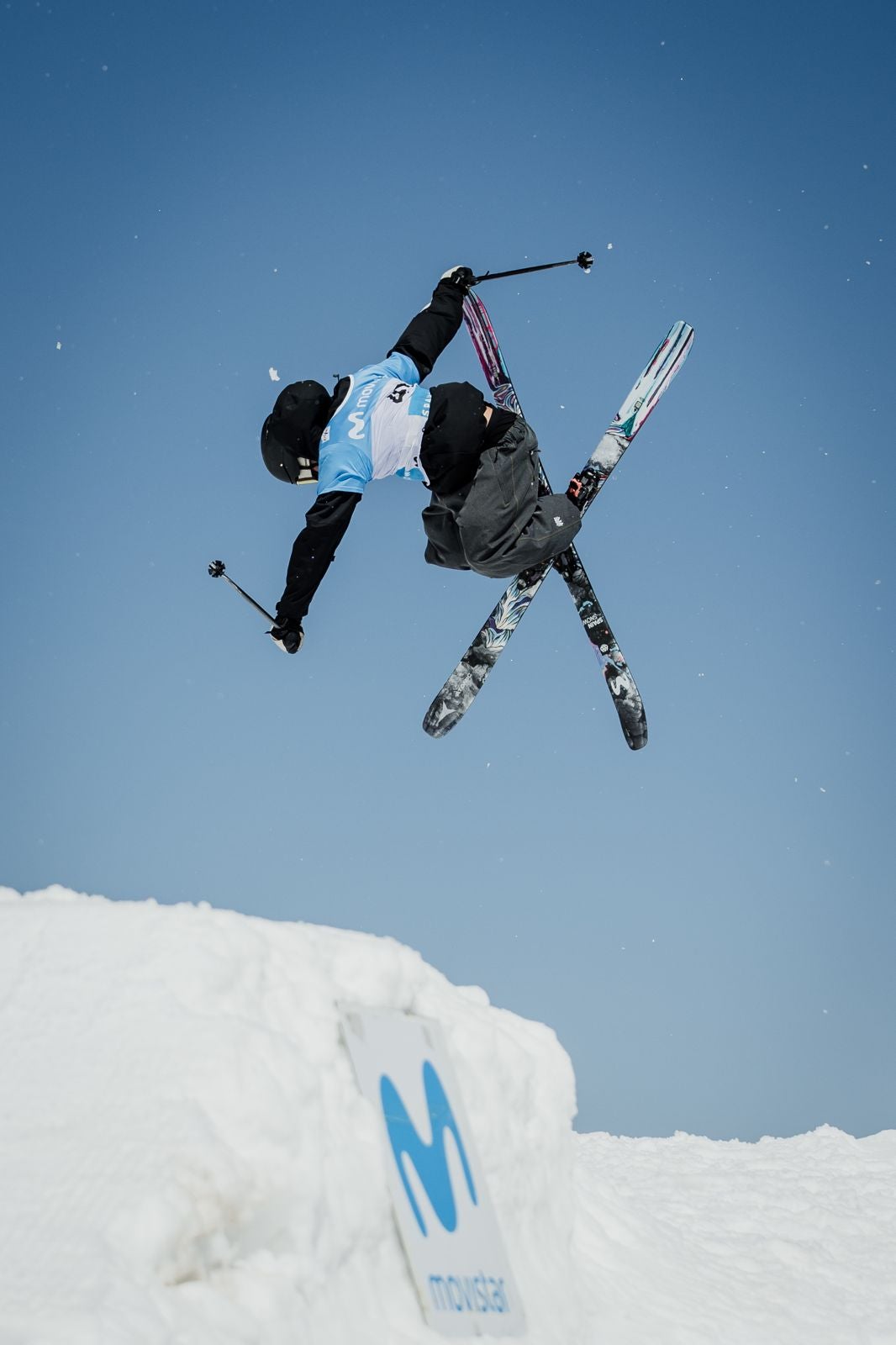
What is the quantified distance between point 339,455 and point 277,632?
109 centimetres

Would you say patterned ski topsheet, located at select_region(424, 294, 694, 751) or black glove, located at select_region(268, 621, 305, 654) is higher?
patterned ski topsheet, located at select_region(424, 294, 694, 751)

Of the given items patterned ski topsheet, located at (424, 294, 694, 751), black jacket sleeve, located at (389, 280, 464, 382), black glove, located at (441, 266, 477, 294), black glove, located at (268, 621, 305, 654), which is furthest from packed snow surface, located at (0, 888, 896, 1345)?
patterned ski topsheet, located at (424, 294, 694, 751)

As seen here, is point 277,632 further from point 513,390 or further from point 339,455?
point 513,390

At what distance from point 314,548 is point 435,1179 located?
3.98m

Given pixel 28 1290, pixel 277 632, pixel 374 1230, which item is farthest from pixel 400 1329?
pixel 277 632

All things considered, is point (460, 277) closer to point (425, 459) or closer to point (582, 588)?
point (425, 459)

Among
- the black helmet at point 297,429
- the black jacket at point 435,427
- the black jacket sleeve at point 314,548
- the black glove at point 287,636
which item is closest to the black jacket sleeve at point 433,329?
the black jacket at point 435,427

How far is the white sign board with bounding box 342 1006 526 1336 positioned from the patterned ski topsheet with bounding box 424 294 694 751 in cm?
592

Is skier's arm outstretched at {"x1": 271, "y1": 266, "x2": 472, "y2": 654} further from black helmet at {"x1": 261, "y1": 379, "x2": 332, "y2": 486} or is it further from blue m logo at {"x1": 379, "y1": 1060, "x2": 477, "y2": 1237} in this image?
blue m logo at {"x1": 379, "y1": 1060, "x2": 477, "y2": 1237}

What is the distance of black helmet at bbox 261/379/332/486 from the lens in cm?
620

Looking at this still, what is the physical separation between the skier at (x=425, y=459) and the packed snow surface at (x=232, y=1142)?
3.29m

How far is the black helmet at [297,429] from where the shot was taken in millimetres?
6203

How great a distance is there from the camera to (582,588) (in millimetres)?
8977

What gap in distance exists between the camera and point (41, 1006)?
2324 mm
